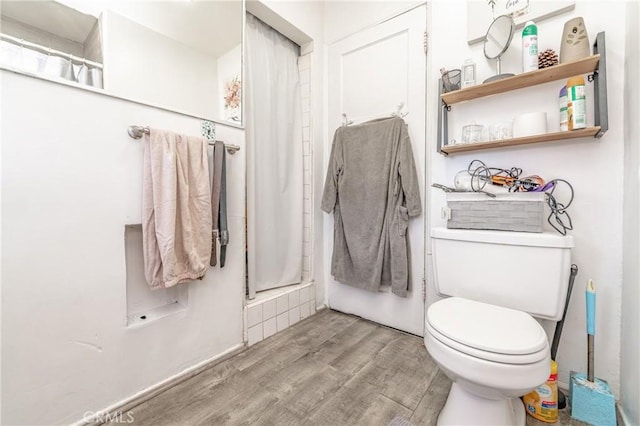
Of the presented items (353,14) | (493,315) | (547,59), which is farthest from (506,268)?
(353,14)

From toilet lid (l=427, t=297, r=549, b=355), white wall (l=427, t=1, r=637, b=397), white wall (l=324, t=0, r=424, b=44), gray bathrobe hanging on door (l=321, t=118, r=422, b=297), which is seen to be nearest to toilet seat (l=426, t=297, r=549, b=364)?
toilet lid (l=427, t=297, r=549, b=355)

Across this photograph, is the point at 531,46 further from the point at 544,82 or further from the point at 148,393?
the point at 148,393

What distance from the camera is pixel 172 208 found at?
3.72 feet

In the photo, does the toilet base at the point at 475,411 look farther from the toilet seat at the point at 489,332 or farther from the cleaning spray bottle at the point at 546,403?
the toilet seat at the point at 489,332

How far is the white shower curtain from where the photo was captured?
1705 millimetres

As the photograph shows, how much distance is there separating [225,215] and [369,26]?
1560 mm

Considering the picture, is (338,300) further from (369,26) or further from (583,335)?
(369,26)

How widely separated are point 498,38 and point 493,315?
4.18 feet

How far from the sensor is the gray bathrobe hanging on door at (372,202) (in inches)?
64.3

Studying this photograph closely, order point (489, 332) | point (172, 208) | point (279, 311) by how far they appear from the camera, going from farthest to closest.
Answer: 1. point (279, 311)
2. point (172, 208)
3. point (489, 332)

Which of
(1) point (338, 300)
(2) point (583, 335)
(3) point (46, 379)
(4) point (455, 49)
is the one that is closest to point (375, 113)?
(4) point (455, 49)

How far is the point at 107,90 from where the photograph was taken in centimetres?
104

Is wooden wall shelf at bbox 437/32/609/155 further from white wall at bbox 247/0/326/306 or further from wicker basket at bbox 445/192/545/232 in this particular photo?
white wall at bbox 247/0/326/306

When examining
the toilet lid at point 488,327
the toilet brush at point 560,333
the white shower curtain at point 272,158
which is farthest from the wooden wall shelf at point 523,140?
the white shower curtain at point 272,158
